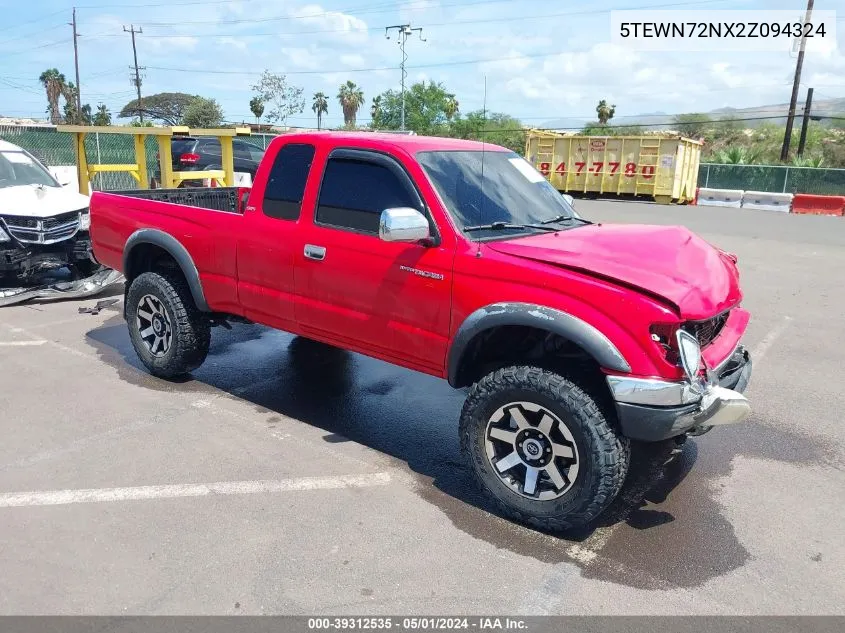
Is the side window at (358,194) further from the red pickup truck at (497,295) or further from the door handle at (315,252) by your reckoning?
the door handle at (315,252)

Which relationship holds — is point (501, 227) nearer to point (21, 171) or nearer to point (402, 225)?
point (402, 225)

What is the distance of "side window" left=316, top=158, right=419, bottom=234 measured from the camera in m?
4.16

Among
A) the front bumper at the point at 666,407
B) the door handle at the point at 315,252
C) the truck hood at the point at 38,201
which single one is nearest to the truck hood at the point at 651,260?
→ the front bumper at the point at 666,407

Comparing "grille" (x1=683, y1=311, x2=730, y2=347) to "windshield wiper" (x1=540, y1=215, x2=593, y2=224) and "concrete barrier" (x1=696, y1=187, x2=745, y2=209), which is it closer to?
"windshield wiper" (x1=540, y1=215, x2=593, y2=224)

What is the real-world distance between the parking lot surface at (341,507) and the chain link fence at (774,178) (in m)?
22.9

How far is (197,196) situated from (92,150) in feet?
48.8

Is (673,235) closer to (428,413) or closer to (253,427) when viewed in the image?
(428,413)

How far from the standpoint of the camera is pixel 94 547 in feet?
11.0

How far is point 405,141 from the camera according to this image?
4340mm

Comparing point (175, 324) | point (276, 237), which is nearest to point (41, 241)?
point (175, 324)

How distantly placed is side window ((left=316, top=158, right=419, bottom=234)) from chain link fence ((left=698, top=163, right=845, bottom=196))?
26.2 m

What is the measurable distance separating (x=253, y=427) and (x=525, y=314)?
7.53 feet

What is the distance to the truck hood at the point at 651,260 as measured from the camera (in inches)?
130
